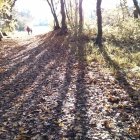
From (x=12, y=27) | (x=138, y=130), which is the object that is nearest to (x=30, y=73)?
(x=138, y=130)

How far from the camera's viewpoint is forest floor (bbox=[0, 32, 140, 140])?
8.45 metres

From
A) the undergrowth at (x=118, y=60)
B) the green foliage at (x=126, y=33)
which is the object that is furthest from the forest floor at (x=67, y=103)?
the green foliage at (x=126, y=33)

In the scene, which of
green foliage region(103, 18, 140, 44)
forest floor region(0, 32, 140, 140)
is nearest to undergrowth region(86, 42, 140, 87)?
forest floor region(0, 32, 140, 140)

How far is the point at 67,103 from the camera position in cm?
1079

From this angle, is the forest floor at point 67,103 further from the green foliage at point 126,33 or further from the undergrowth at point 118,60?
the green foliage at point 126,33

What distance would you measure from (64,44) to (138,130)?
59.4ft

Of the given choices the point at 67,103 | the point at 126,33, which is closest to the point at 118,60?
the point at 67,103

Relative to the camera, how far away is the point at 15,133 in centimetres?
859

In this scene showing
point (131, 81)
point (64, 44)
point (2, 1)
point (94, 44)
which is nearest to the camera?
point (131, 81)

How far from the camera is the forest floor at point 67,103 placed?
8445 millimetres

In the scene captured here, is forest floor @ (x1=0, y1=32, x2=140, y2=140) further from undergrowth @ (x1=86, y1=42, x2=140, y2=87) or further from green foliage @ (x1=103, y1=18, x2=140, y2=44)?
green foliage @ (x1=103, y1=18, x2=140, y2=44)

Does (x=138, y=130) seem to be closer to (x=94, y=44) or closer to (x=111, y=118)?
(x=111, y=118)

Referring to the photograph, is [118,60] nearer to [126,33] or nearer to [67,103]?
[67,103]

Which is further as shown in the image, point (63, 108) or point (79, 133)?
point (63, 108)
